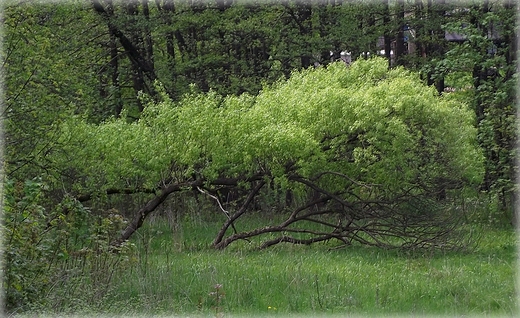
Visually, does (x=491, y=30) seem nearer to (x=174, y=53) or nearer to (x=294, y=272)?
(x=294, y=272)

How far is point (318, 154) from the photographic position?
1514cm

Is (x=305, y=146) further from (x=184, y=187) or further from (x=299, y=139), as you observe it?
(x=184, y=187)

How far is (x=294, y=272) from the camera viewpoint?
453 inches

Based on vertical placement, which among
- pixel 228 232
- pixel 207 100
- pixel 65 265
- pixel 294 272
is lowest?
pixel 228 232

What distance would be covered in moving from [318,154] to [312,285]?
4.81 metres

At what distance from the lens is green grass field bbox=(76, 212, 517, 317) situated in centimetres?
947

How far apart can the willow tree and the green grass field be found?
1.32 metres

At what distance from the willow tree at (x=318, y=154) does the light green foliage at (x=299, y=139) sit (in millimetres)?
22

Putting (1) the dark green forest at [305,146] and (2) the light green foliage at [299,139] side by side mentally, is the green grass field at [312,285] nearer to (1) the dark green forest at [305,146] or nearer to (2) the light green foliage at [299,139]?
(1) the dark green forest at [305,146]

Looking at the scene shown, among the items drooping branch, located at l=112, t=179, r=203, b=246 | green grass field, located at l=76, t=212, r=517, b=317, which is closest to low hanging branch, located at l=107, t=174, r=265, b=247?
drooping branch, located at l=112, t=179, r=203, b=246

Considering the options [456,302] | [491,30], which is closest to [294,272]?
[456,302]

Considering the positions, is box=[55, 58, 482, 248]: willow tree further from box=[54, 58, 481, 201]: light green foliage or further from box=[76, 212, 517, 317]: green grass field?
→ box=[76, 212, 517, 317]: green grass field

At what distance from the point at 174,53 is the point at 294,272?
20144 mm

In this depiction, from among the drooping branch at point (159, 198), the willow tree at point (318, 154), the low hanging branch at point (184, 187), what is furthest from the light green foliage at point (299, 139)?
the drooping branch at point (159, 198)
